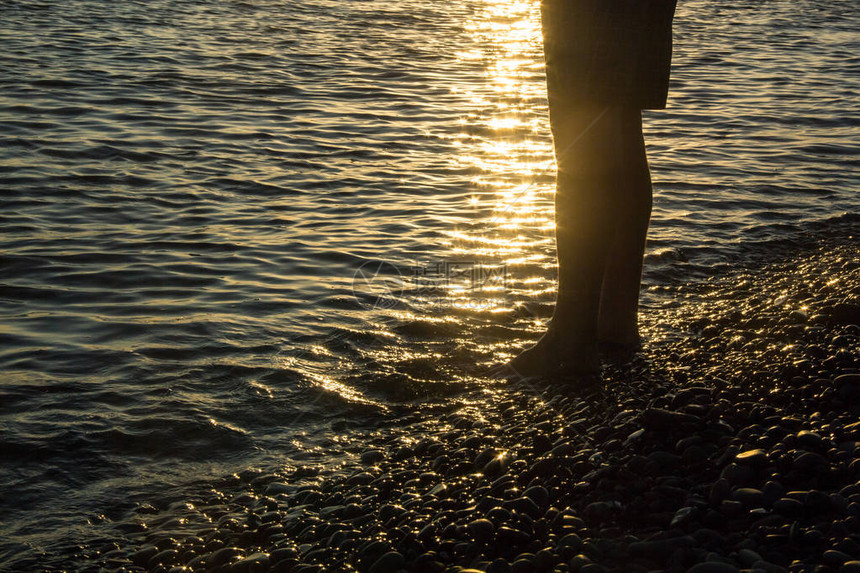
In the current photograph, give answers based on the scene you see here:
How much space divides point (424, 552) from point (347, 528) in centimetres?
30

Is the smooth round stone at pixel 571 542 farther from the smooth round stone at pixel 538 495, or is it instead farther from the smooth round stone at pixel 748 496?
the smooth round stone at pixel 748 496

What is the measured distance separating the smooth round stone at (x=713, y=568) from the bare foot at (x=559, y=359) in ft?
4.27

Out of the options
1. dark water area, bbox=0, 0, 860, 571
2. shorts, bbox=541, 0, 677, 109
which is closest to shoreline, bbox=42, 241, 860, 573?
dark water area, bbox=0, 0, 860, 571

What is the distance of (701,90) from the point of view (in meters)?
10.4

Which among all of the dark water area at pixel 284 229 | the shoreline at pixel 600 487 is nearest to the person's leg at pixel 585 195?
the shoreline at pixel 600 487

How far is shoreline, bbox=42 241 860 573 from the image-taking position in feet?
7.66

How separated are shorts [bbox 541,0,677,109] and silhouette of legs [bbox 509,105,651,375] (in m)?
0.09

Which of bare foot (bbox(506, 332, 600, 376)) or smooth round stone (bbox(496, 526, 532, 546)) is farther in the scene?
bare foot (bbox(506, 332, 600, 376))

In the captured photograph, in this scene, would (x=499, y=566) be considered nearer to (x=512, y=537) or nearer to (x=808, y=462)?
(x=512, y=537)

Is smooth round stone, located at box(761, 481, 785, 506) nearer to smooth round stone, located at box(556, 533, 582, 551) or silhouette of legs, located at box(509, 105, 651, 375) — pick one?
smooth round stone, located at box(556, 533, 582, 551)

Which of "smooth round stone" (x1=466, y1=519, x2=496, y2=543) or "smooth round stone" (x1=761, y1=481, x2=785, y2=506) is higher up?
"smooth round stone" (x1=761, y1=481, x2=785, y2=506)

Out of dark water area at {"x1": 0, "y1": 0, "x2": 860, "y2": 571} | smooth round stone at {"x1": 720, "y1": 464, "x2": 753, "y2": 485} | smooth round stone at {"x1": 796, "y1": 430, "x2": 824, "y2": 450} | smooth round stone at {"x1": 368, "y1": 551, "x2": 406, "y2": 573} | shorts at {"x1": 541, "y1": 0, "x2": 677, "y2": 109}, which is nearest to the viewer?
smooth round stone at {"x1": 368, "y1": 551, "x2": 406, "y2": 573}

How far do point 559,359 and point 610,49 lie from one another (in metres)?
1.13

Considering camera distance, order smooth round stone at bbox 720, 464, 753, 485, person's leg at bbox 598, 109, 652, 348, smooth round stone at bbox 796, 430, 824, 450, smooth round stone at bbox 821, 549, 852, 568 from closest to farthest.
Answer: smooth round stone at bbox 821, 549, 852, 568, smooth round stone at bbox 720, 464, 753, 485, smooth round stone at bbox 796, 430, 824, 450, person's leg at bbox 598, 109, 652, 348
